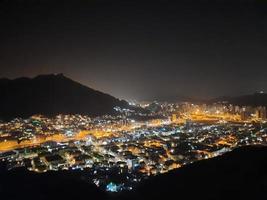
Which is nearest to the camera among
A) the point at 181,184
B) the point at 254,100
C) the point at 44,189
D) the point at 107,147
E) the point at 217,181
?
the point at 44,189

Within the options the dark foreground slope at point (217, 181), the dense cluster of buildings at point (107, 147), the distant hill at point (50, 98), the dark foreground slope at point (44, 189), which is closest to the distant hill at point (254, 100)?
the distant hill at point (50, 98)

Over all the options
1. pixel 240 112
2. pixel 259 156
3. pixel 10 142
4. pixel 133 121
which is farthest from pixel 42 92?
pixel 259 156

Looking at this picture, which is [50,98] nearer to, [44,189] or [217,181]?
[44,189]

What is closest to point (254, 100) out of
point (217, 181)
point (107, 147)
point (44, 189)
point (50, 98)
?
point (50, 98)

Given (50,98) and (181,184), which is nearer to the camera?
(181,184)

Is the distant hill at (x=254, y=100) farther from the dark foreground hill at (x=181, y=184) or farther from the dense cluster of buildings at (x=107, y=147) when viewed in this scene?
the dark foreground hill at (x=181, y=184)

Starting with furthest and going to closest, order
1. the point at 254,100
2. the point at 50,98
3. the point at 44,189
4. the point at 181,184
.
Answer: the point at 254,100 < the point at 50,98 < the point at 181,184 < the point at 44,189

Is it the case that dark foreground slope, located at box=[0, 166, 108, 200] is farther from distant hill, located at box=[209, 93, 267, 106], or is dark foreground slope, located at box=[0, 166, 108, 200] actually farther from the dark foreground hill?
distant hill, located at box=[209, 93, 267, 106]
